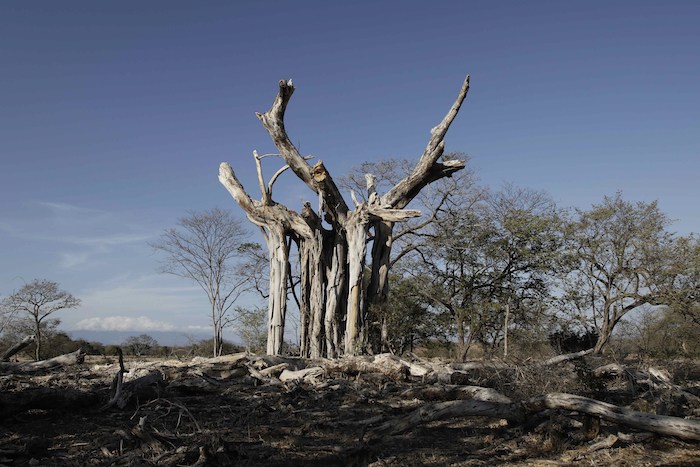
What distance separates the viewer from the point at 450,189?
18.6 meters

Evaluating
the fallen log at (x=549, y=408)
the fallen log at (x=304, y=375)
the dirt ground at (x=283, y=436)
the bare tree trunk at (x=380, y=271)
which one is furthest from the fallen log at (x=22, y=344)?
the bare tree trunk at (x=380, y=271)

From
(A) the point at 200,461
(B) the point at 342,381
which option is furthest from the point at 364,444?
(B) the point at 342,381

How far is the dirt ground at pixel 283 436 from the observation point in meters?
4.86

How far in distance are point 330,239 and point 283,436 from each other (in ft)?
29.2

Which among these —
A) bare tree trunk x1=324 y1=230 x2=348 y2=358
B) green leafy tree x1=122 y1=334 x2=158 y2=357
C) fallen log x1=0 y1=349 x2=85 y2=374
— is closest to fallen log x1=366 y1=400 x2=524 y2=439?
fallen log x1=0 y1=349 x2=85 y2=374

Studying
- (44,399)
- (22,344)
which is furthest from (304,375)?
(22,344)

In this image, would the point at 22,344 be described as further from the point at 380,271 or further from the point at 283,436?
the point at 380,271

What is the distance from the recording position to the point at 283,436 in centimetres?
580

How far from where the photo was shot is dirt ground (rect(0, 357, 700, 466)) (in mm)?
4855

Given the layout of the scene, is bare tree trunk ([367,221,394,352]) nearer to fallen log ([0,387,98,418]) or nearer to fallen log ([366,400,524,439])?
fallen log ([0,387,98,418])

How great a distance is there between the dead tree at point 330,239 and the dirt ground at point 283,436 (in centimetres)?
544

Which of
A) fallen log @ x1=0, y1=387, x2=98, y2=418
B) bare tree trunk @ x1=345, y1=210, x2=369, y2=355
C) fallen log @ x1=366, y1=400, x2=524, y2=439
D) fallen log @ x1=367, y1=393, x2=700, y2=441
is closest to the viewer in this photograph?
fallen log @ x1=367, y1=393, x2=700, y2=441

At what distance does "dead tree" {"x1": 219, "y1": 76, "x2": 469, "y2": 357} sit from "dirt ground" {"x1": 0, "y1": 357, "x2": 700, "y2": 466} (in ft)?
17.9

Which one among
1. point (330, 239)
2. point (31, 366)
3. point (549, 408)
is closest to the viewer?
point (549, 408)
